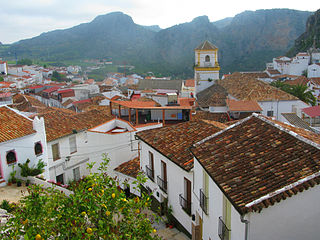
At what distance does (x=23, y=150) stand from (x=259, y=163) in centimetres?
1268

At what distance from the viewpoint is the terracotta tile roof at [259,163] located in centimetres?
A: 608

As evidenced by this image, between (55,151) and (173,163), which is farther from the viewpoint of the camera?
(55,151)

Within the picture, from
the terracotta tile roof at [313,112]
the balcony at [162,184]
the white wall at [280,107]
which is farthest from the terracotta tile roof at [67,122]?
the terracotta tile roof at [313,112]

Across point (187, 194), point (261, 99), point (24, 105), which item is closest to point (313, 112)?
point (261, 99)

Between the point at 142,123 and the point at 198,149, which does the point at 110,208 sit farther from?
the point at 142,123

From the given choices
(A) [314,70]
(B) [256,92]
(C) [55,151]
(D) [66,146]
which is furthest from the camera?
(A) [314,70]

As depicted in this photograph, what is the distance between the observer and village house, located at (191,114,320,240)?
6105 millimetres

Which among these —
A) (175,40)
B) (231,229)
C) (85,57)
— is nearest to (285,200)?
(231,229)

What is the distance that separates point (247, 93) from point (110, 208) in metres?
27.3

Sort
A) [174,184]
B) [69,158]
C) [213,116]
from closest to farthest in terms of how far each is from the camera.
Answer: [174,184]
[69,158]
[213,116]

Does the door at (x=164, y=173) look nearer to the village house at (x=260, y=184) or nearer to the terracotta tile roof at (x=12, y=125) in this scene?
the village house at (x=260, y=184)

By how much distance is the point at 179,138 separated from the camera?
42.4 feet

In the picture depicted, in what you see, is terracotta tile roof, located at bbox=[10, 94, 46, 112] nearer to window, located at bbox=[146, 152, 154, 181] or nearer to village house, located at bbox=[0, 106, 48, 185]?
village house, located at bbox=[0, 106, 48, 185]

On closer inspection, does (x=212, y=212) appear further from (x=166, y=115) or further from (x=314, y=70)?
(x=314, y=70)
